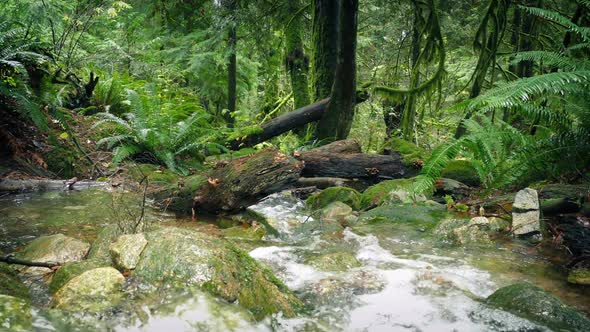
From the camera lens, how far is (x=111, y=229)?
3.52 metres

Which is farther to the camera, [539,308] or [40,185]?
[40,185]

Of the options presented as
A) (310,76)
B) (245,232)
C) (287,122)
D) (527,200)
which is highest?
(310,76)

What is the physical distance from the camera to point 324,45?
8.94m

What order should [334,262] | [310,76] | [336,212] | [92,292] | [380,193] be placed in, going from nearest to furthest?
[92,292]
[334,262]
[336,212]
[380,193]
[310,76]

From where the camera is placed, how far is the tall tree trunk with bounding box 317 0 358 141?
7559 millimetres

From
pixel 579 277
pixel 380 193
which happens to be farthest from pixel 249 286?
pixel 380 193

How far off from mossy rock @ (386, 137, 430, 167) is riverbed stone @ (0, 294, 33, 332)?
578 cm

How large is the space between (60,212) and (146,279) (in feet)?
9.13

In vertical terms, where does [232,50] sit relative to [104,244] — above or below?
above

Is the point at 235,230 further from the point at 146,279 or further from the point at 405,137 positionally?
the point at 405,137

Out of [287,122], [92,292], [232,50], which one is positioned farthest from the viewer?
[232,50]

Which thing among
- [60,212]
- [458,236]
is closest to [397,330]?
[458,236]

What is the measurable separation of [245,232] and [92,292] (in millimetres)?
2423

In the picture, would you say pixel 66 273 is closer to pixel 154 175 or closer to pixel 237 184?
A: pixel 237 184
